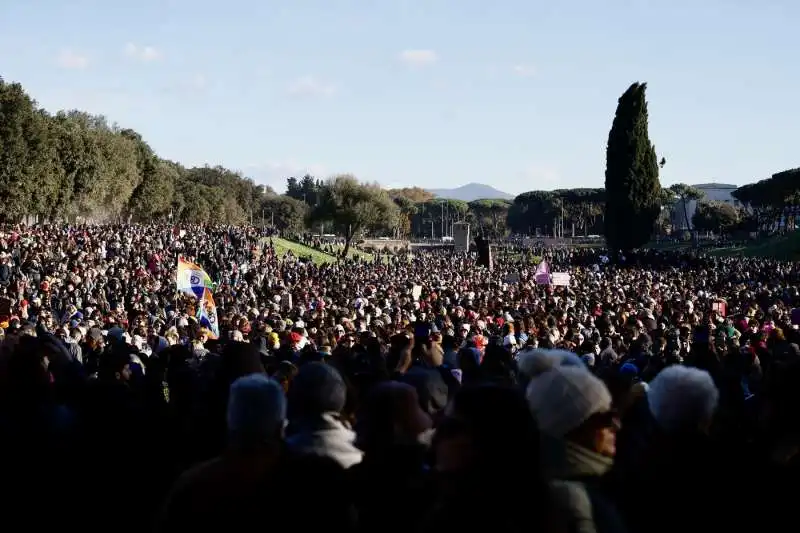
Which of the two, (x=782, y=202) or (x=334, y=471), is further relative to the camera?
(x=782, y=202)

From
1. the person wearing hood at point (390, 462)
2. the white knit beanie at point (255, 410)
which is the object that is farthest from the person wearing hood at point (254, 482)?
the person wearing hood at point (390, 462)

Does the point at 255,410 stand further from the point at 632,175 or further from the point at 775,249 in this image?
the point at 632,175

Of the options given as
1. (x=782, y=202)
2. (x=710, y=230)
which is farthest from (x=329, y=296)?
(x=710, y=230)

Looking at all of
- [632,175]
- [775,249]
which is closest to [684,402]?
[775,249]

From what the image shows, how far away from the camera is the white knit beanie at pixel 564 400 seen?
11.4 feet

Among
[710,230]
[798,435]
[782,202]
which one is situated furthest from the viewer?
[710,230]

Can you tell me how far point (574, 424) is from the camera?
3.49m

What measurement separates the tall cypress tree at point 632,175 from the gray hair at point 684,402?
220 feet

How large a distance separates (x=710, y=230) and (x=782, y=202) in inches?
717

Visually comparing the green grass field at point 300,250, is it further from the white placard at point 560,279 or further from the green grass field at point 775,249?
the white placard at point 560,279

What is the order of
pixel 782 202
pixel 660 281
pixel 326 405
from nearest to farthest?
pixel 326 405 < pixel 660 281 < pixel 782 202

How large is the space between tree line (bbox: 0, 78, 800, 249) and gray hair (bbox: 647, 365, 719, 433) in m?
43.8

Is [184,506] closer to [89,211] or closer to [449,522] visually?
[449,522]

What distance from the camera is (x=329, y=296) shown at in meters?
33.1
